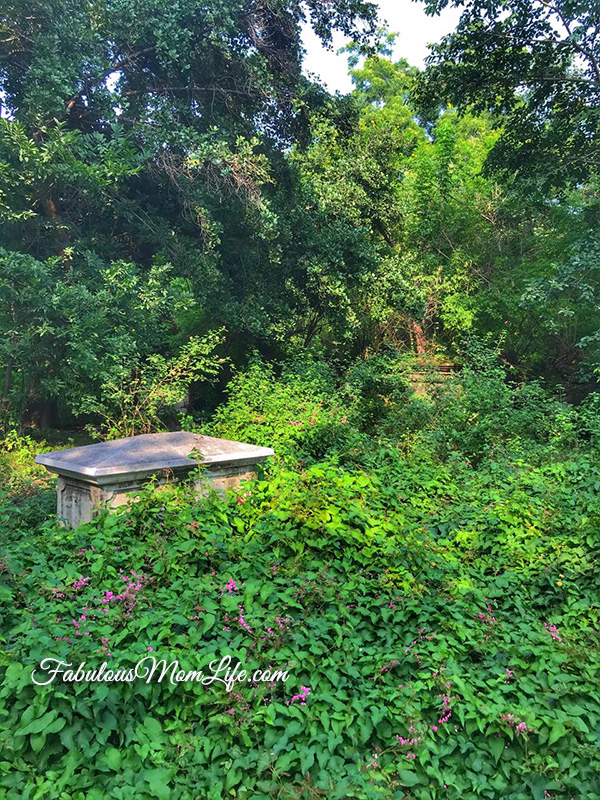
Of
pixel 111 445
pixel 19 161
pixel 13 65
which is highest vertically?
pixel 13 65

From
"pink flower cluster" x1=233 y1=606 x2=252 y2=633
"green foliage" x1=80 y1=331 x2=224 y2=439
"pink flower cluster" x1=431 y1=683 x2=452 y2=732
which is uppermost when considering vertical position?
"green foliage" x1=80 y1=331 x2=224 y2=439

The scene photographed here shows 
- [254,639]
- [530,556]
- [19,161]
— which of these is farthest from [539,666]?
[19,161]

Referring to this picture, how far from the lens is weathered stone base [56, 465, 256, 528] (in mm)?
3752

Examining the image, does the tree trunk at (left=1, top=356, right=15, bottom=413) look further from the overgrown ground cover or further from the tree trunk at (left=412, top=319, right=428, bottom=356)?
the tree trunk at (left=412, top=319, right=428, bottom=356)

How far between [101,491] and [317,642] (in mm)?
2059

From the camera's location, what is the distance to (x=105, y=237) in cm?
888

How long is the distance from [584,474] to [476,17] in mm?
8247

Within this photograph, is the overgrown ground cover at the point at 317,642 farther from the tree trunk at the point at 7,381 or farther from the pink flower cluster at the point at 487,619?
the tree trunk at the point at 7,381

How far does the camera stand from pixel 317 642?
2459 millimetres

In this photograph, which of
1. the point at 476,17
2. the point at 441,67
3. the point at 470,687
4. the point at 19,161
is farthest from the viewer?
the point at 441,67

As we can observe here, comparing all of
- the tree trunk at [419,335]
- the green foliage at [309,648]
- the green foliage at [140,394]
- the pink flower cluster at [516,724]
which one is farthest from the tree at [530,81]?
the pink flower cluster at [516,724]

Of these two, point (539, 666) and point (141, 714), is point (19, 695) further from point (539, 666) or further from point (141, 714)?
→ point (539, 666)

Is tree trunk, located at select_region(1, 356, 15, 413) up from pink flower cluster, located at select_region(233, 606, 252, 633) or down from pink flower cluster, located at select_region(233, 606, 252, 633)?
up

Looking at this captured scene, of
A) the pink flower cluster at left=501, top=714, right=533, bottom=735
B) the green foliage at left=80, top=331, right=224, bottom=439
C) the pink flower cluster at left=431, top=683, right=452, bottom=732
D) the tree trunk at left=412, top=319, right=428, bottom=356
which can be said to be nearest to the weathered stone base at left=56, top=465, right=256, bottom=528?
the pink flower cluster at left=431, top=683, right=452, bottom=732
